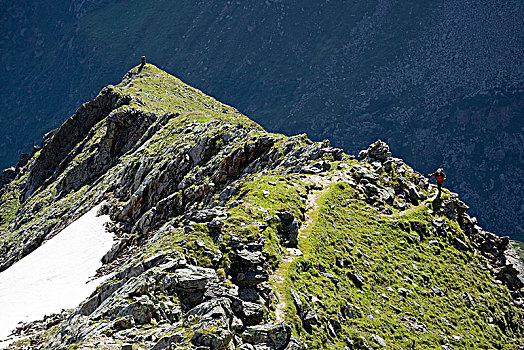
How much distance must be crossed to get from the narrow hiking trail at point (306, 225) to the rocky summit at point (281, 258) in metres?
0.10

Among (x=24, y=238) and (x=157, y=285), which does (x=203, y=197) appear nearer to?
(x=157, y=285)

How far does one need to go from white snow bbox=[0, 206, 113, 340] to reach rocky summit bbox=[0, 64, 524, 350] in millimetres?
1954

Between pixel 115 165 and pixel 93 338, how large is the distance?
60.6 metres

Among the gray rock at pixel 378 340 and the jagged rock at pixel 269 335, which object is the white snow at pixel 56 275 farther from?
the gray rock at pixel 378 340

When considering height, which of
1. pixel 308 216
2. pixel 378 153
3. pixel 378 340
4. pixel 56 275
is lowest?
pixel 378 340

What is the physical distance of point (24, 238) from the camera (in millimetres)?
69188

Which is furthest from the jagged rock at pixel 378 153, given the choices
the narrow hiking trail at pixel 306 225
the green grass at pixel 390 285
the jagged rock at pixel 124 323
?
the jagged rock at pixel 124 323

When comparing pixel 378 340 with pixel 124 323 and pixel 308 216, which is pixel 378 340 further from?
pixel 124 323

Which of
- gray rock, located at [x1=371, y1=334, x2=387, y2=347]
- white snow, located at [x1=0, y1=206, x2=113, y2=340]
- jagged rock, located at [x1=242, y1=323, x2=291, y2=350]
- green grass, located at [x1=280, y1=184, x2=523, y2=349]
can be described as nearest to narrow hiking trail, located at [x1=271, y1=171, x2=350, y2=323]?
green grass, located at [x1=280, y1=184, x2=523, y2=349]

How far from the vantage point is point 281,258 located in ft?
77.5

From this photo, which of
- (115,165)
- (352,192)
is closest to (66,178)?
(115,165)

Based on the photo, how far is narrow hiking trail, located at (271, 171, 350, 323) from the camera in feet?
65.9

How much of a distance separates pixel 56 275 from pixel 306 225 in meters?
31.7

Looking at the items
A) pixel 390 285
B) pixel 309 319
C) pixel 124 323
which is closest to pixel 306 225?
pixel 390 285
